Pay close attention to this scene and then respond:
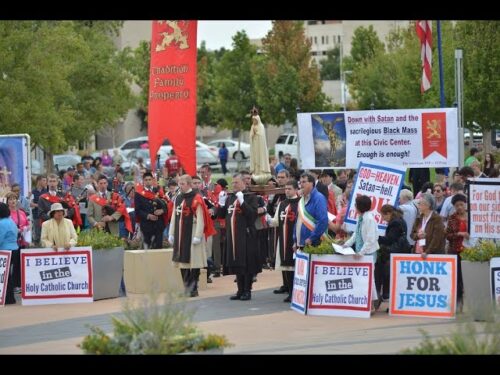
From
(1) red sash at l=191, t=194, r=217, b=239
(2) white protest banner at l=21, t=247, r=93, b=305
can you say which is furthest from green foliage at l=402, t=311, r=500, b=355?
(2) white protest banner at l=21, t=247, r=93, b=305

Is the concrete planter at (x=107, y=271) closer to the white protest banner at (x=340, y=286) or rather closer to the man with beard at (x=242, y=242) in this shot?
the man with beard at (x=242, y=242)

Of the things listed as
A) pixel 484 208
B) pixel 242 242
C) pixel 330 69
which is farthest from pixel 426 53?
pixel 330 69

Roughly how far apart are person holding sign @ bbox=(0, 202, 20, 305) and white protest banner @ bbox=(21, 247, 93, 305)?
0.99 ft

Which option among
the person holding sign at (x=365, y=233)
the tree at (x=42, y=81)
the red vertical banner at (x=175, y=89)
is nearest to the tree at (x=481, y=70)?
the tree at (x=42, y=81)

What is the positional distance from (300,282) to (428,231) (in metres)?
1.88

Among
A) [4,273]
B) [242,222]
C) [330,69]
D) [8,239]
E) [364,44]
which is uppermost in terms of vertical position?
[330,69]

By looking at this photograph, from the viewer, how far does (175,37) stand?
67.9ft

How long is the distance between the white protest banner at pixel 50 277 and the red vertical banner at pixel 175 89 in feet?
14.3

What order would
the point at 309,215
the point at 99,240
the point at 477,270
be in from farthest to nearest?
1. the point at 99,240
2. the point at 309,215
3. the point at 477,270

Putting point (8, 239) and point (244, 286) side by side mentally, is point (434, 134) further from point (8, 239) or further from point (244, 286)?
point (8, 239)

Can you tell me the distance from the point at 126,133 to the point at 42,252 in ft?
209
